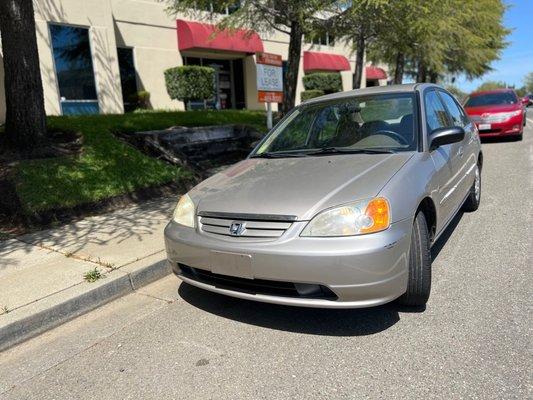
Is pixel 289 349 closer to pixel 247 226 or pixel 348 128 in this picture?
pixel 247 226

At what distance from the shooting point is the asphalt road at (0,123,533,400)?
260 cm

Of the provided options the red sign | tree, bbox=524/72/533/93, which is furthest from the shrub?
tree, bbox=524/72/533/93

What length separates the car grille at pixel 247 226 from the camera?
2.96 meters

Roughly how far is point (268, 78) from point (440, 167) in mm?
5616

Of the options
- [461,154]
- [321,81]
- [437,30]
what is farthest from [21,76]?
[321,81]

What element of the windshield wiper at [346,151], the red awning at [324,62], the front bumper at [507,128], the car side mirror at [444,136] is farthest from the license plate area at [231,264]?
the red awning at [324,62]

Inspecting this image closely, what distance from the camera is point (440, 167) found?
3.88 metres

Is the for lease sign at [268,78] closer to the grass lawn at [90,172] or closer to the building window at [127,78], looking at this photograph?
the grass lawn at [90,172]

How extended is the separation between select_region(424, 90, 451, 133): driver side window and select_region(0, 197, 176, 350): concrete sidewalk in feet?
9.18

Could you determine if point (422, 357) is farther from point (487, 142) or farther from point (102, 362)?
point (487, 142)

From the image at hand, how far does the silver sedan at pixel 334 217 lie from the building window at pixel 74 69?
12.5 m

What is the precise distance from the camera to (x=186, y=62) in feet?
65.8

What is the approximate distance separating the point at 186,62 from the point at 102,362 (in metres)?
18.6

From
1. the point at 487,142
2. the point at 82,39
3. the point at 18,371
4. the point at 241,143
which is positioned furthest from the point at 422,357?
the point at 82,39
